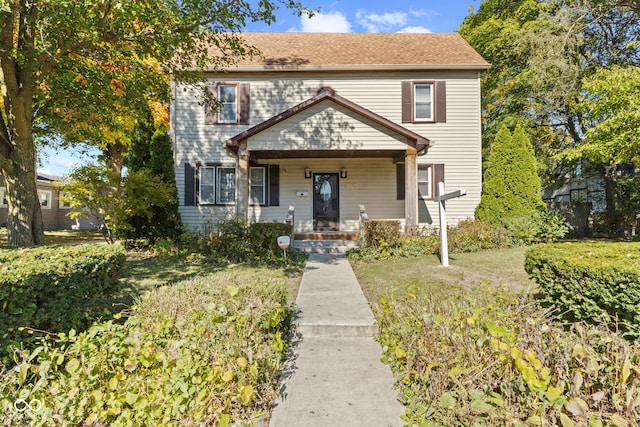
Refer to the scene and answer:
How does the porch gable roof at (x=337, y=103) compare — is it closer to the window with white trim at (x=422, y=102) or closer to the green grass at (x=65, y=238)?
the window with white trim at (x=422, y=102)

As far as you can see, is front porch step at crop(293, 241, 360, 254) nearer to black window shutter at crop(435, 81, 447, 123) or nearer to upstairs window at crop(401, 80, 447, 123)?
upstairs window at crop(401, 80, 447, 123)

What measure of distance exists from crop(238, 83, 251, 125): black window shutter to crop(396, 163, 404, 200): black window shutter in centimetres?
628

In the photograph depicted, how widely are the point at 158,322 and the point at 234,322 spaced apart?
A: 80 cm

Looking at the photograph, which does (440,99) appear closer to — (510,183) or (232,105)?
(510,183)

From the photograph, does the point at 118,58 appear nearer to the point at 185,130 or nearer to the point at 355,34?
the point at 185,130

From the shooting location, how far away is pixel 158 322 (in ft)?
10.1

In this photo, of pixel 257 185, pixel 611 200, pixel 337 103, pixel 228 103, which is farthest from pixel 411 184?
pixel 611 200

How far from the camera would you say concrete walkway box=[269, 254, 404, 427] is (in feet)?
7.77

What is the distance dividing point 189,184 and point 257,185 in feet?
8.65

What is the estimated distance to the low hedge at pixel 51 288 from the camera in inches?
107

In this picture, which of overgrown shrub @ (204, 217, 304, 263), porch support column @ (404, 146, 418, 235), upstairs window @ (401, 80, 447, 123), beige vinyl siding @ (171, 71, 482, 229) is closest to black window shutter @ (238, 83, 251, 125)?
beige vinyl siding @ (171, 71, 482, 229)

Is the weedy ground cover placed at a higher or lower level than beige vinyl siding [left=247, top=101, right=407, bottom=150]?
lower

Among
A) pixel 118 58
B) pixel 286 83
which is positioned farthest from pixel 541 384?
pixel 286 83

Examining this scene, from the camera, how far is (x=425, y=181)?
12.4 metres
